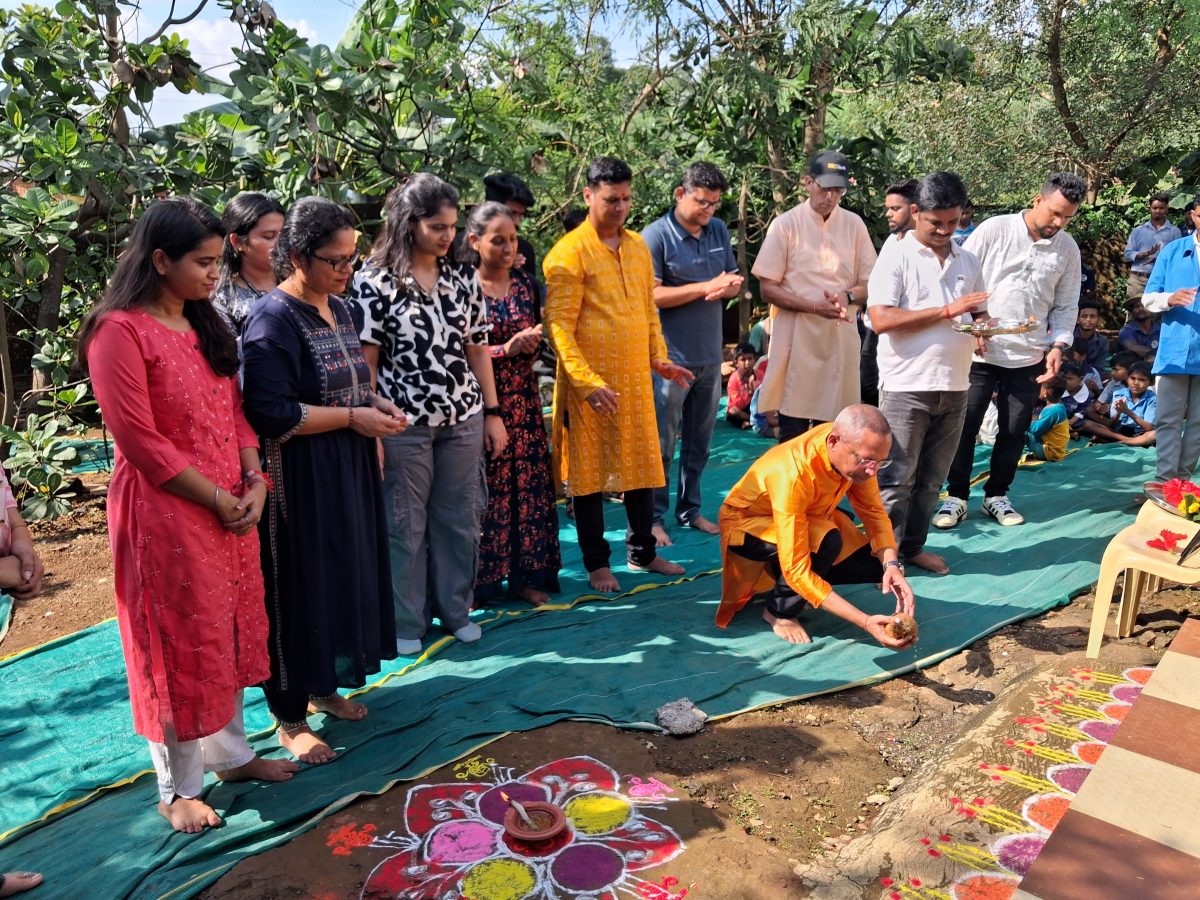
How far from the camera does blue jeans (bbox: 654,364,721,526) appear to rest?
15.6 feet

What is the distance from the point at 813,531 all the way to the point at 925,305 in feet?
4.27

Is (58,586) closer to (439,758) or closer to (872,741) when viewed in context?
(439,758)

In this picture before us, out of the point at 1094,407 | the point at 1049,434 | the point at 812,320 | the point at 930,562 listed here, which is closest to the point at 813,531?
the point at 930,562

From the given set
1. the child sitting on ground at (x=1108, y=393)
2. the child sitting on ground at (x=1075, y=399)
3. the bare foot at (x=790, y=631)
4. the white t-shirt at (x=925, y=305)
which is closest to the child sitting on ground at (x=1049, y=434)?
the child sitting on ground at (x=1075, y=399)

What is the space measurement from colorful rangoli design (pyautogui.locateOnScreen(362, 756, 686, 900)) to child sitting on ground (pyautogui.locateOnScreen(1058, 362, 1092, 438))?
540 centimetres

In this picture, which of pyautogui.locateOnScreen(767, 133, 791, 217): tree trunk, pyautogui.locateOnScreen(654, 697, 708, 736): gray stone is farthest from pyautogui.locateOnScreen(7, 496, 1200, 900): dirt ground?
pyautogui.locateOnScreen(767, 133, 791, 217): tree trunk

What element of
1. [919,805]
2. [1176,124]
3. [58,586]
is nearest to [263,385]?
[919,805]

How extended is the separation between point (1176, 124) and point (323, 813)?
30.6ft

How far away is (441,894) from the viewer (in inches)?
93.0

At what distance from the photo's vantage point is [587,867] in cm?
246

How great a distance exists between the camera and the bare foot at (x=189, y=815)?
2.59 meters

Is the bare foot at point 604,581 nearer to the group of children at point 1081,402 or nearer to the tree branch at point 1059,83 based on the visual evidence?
the group of children at point 1081,402

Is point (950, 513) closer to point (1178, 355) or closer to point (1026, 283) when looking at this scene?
point (1026, 283)

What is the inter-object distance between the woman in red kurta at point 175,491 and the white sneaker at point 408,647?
1064mm
